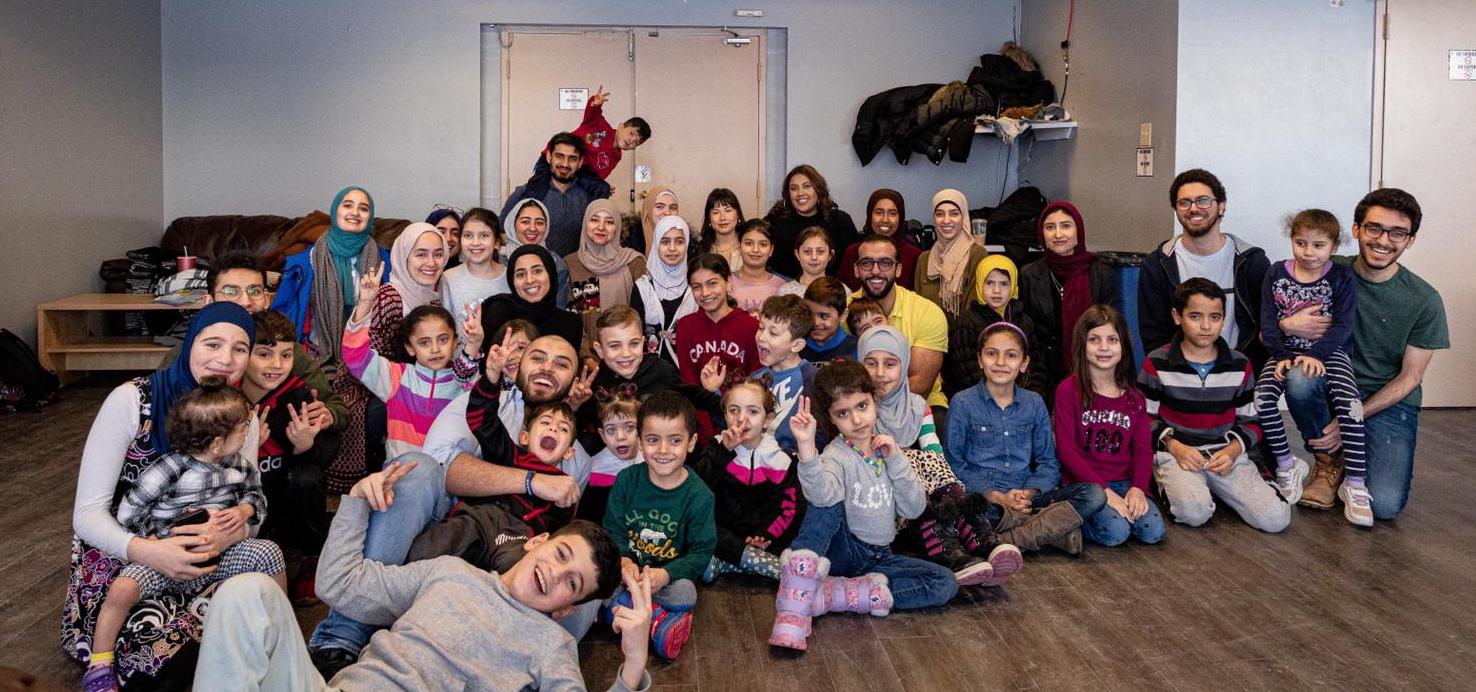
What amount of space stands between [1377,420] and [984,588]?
206 cm

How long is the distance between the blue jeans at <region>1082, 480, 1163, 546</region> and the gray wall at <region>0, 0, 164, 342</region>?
240 inches

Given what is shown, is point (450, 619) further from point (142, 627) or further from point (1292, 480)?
point (1292, 480)

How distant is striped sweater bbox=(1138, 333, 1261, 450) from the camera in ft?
14.1

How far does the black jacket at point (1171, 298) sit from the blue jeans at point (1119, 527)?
1.03 meters

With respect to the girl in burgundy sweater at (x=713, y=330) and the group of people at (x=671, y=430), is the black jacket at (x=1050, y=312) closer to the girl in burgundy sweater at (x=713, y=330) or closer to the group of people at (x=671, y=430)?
the group of people at (x=671, y=430)

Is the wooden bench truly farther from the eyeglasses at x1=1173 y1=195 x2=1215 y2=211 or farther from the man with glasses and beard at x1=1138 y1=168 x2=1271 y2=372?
the eyeglasses at x1=1173 y1=195 x2=1215 y2=211

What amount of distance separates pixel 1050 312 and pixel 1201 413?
2.52 feet

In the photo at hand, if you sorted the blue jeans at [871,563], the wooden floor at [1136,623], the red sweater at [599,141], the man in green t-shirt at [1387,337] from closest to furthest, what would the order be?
the wooden floor at [1136,623]
the blue jeans at [871,563]
the man in green t-shirt at [1387,337]
the red sweater at [599,141]

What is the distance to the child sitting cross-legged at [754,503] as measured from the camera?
3.57 m

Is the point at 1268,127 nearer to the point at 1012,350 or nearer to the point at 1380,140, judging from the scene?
the point at 1380,140

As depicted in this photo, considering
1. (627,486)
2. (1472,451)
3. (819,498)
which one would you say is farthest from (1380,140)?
(627,486)

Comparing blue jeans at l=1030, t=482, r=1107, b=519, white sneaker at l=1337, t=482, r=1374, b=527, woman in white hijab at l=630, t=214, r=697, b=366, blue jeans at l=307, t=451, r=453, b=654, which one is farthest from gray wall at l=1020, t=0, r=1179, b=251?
blue jeans at l=307, t=451, r=453, b=654

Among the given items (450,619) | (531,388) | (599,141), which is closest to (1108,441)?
(531,388)

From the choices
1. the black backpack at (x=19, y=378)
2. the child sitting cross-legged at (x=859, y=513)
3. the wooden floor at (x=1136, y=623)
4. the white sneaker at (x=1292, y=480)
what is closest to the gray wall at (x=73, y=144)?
the black backpack at (x=19, y=378)
